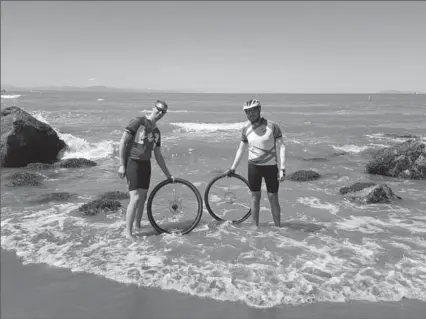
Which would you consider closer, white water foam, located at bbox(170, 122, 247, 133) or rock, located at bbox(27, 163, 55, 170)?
rock, located at bbox(27, 163, 55, 170)

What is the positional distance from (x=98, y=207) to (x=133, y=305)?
15.1 ft

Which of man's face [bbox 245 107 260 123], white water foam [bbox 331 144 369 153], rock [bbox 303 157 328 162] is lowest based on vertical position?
rock [bbox 303 157 328 162]

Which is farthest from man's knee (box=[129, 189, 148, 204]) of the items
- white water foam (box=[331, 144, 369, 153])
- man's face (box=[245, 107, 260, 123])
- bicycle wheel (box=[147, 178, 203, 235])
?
white water foam (box=[331, 144, 369, 153])

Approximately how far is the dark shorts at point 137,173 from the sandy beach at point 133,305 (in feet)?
7.08

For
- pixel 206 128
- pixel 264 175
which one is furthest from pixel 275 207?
pixel 206 128

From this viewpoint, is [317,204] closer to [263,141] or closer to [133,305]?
[263,141]

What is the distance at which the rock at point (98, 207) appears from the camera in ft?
27.5

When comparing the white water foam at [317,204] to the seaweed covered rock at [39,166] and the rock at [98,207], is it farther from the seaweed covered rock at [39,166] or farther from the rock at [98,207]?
the seaweed covered rock at [39,166]

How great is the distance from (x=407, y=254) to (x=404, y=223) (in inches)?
79.5

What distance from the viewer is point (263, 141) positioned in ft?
22.4

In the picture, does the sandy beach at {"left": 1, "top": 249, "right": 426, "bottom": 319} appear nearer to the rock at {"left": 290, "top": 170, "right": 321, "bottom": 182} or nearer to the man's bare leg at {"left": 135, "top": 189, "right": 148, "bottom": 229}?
the man's bare leg at {"left": 135, "top": 189, "right": 148, "bottom": 229}

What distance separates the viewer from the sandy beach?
4.16 metres

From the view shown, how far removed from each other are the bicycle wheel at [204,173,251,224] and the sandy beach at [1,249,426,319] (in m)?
3.36

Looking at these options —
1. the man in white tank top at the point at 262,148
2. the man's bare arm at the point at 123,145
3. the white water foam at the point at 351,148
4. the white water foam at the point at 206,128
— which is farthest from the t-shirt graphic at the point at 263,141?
the white water foam at the point at 206,128
